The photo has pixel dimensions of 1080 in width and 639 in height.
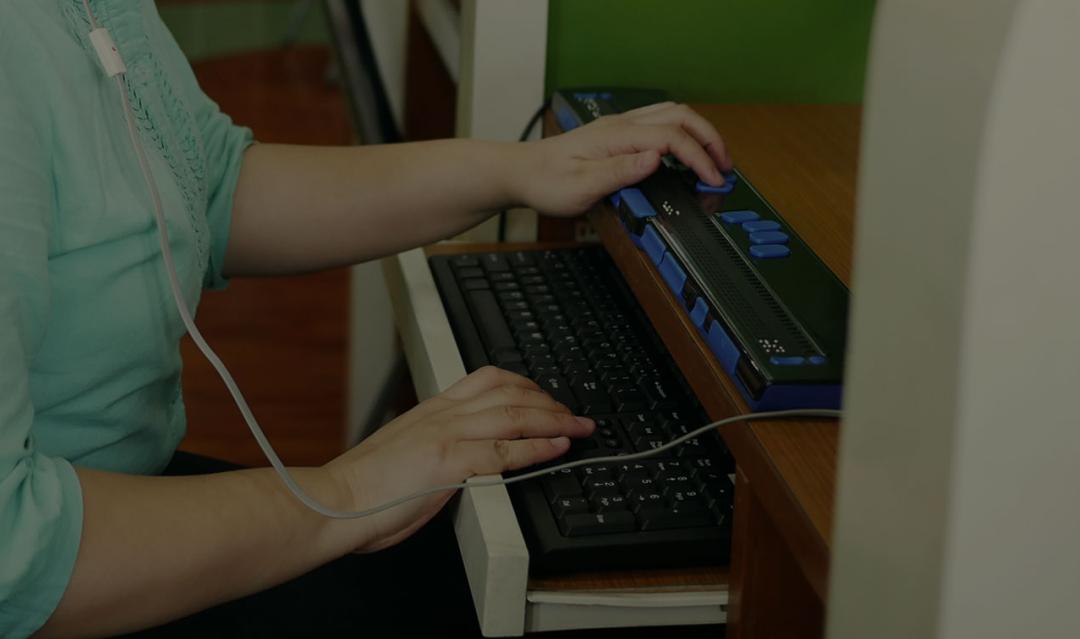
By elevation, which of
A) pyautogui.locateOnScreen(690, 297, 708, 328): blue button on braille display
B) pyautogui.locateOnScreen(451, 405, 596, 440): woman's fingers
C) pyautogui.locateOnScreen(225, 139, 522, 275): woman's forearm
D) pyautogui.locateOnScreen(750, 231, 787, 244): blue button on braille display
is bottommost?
pyautogui.locateOnScreen(451, 405, 596, 440): woman's fingers

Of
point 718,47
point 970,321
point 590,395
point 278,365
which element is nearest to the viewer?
point 970,321

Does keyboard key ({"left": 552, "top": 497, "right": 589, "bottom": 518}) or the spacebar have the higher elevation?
the spacebar

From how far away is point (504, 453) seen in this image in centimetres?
80

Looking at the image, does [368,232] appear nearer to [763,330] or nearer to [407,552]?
[407,552]

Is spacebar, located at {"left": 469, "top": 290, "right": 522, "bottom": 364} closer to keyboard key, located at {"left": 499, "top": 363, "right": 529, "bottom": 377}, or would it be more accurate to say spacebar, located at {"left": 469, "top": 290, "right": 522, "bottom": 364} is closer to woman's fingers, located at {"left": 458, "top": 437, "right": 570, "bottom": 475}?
keyboard key, located at {"left": 499, "top": 363, "right": 529, "bottom": 377}

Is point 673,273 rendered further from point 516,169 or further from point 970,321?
point 970,321

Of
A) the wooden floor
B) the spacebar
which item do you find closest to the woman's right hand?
the spacebar

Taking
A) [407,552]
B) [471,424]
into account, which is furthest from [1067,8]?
[407,552]

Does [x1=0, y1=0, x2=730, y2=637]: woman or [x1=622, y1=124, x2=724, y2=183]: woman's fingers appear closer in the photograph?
[x1=0, y1=0, x2=730, y2=637]: woman

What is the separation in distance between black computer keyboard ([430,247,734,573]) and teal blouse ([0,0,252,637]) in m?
0.20

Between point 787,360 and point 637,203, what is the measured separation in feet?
0.83

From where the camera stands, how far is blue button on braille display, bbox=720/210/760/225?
905 mm

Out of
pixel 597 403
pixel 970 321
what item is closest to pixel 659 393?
pixel 597 403

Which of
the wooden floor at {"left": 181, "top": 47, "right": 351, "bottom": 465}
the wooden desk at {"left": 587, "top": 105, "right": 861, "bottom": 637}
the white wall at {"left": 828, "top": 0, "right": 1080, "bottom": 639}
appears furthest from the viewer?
the wooden floor at {"left": 181, "top": 47, "right": 351, "bottom": 465}
